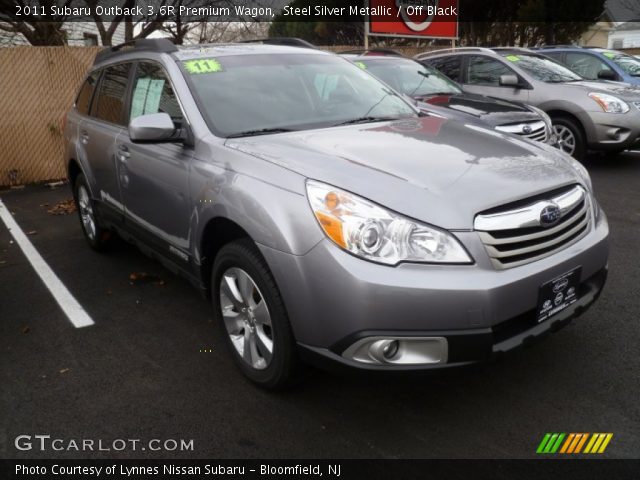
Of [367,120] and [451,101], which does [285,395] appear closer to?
[367,120]

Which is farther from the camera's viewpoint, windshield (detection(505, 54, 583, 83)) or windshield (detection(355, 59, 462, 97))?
windshield (detection(505, 54, 583, 83))

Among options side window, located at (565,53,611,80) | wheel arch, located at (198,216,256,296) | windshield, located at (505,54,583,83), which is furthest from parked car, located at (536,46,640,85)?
wheel arch, located at (198,216,256,296)

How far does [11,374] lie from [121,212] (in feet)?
4.69

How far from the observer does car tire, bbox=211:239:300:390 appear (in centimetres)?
266

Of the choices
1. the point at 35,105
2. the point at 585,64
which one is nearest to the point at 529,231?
the point at 35,105

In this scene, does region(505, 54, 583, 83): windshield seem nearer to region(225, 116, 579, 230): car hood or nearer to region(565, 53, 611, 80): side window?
region(565, 53, 611, 80): side window

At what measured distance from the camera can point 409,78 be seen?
7684 millimetres

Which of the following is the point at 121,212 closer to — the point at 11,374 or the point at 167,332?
the point at 167,332

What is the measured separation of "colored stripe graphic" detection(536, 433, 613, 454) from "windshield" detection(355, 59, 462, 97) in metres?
5.55

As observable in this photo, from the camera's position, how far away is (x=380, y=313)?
230 cm

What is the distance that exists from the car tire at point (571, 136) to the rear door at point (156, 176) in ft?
19.9

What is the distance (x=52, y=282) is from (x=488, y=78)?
688cm

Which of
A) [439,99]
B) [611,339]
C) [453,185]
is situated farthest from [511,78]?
[453,185]

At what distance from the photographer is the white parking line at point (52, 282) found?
4074 millimetres
